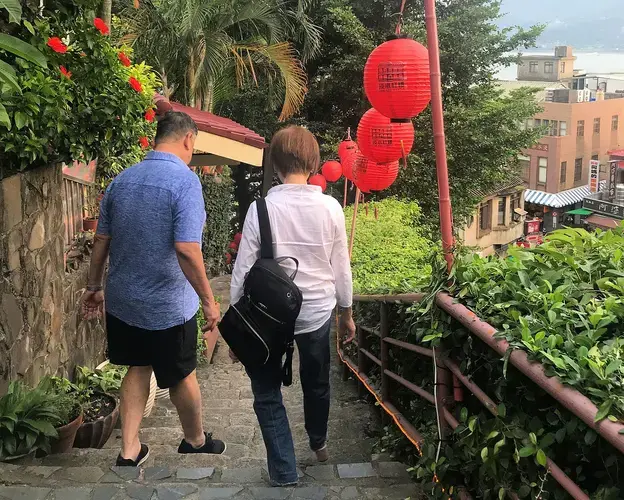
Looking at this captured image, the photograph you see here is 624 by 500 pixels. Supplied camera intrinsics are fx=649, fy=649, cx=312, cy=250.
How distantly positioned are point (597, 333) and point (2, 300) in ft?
9.82

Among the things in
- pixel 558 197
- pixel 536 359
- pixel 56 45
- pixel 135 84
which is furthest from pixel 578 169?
pixel 536 359

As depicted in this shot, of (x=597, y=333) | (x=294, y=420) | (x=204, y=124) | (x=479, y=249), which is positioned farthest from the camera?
(x=204, y=124)

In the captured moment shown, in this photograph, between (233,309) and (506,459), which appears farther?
(233,309)

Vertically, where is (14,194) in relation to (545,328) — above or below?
above

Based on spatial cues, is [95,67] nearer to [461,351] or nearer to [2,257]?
[2,257]

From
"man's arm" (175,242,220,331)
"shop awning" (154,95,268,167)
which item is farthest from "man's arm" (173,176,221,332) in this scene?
"shop awning" (154,95,268,167)

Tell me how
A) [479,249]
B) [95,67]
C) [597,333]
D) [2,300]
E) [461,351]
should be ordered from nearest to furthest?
1. [597,333]
2. [461,351]
3. [479,249]
4. [2,300]
5. [95,67]

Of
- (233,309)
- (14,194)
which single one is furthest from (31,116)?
(233,309)

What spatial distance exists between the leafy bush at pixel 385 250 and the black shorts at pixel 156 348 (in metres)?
1.74

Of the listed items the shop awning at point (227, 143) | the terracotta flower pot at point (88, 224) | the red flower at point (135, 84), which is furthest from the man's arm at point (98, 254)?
the shop awning at point (227, 143)

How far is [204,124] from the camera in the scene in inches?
293

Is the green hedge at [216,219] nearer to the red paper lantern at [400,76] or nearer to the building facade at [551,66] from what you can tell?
the red paper lantern at [400,76]

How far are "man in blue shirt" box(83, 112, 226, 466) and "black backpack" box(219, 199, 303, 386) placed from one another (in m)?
0.17

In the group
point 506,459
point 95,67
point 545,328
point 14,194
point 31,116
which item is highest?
point 95,67
